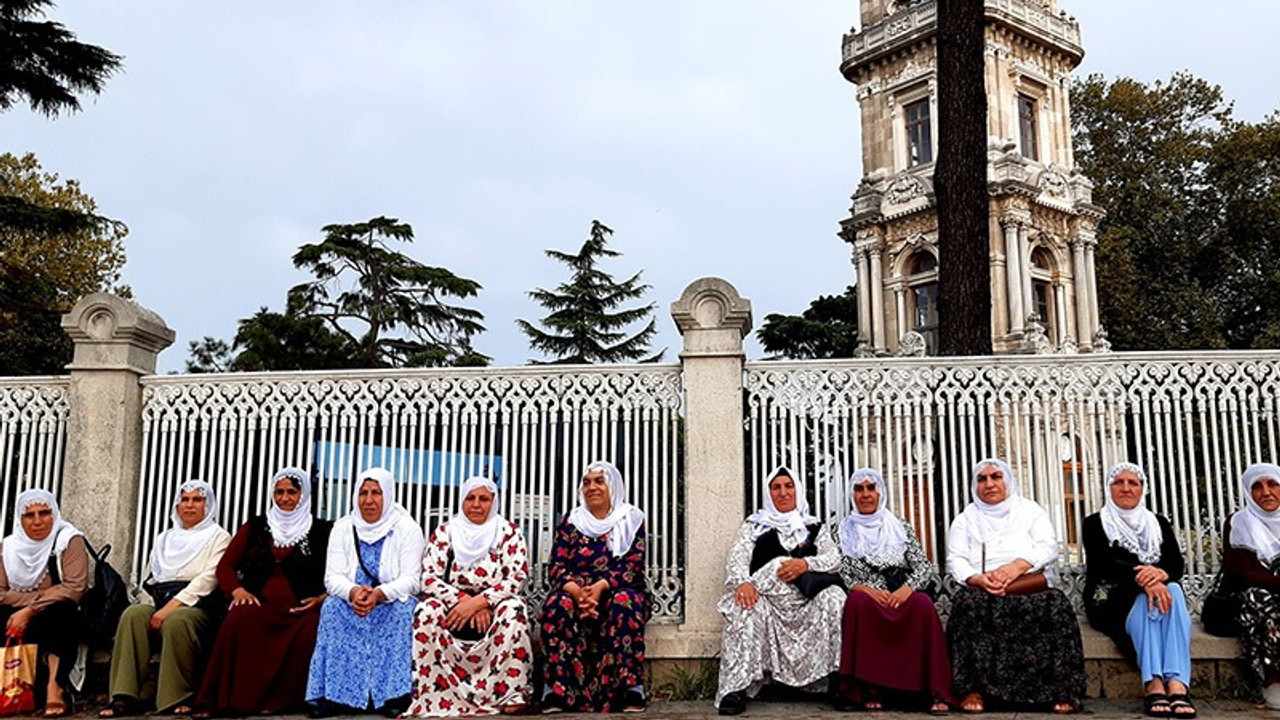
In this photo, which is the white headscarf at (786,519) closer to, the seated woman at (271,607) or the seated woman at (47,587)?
the seated woman at (271,607)

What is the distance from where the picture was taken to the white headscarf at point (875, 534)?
5777 millimetres

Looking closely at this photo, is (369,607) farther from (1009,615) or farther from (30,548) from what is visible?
(1009,615)

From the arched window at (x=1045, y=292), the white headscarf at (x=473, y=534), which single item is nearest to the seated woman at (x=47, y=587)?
the white headscarf at (x=473, y=534)

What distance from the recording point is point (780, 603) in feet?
18.9

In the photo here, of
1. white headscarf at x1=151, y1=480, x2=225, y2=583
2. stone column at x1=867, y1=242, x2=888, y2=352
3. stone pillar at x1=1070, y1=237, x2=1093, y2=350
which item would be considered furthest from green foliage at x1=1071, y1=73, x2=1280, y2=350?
white headscarf at x1=151, y1=480, x2=225, y2=583

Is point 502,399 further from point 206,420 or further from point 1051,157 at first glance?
point 1051,157

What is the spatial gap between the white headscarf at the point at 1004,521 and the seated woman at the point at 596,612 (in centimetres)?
Answer: 186

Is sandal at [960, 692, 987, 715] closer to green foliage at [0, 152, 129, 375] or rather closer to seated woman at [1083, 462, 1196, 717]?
seated woman at [1083, 462, 1196, 717]

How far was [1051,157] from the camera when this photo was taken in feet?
90.7

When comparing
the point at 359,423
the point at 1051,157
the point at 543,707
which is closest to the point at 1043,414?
the point at 543,707

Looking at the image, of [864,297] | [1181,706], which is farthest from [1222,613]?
[864,297]

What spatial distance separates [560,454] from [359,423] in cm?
127

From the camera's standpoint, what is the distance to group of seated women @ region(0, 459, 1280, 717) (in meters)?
5.41

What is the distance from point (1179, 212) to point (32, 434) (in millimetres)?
28491
